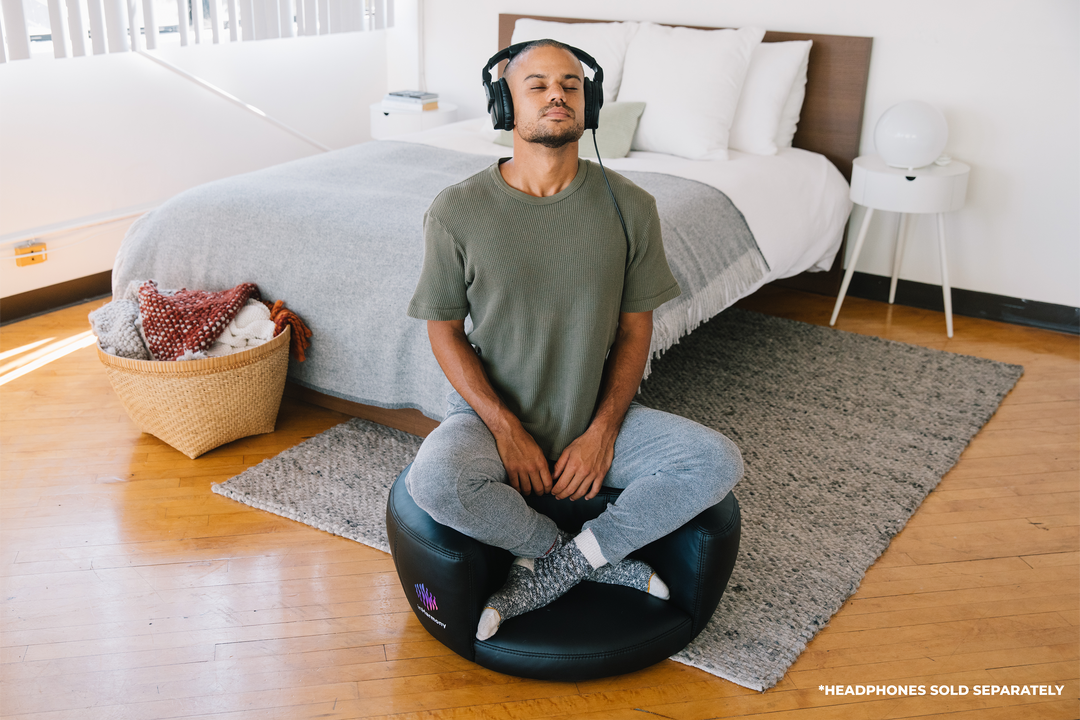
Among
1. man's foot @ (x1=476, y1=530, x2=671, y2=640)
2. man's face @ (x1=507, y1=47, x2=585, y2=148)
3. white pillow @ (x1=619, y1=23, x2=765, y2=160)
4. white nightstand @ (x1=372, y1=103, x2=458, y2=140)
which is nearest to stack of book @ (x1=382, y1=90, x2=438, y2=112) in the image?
white nightstand @ (x1=372, y1=103, x2=458, y2=140)

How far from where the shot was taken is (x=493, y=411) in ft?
5.55

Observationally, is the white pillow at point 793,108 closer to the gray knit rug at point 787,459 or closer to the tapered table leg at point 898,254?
the tapered table leg at point 898,254

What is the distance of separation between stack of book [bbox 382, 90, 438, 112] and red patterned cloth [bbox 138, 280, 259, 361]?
82.5 inches

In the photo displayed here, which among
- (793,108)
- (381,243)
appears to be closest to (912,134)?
(793,108)

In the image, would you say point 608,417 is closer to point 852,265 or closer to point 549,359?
point 549,359

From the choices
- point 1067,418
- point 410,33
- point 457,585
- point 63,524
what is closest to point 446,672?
point 457,585

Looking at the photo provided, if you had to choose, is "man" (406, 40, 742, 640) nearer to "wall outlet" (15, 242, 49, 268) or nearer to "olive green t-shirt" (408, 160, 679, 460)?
"olive green t-shirt" (408, 160, 679, 460)

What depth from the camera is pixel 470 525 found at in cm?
156

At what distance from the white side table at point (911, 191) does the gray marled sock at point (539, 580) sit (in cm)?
202

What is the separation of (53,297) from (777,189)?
8.68 ft

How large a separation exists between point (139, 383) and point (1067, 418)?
2546 mm

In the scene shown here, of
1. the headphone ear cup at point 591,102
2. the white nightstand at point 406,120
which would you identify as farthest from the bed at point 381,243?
the white nightstand at point 406,120

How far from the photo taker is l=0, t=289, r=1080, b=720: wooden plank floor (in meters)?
1.57

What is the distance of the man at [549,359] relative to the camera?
1.61 meters
